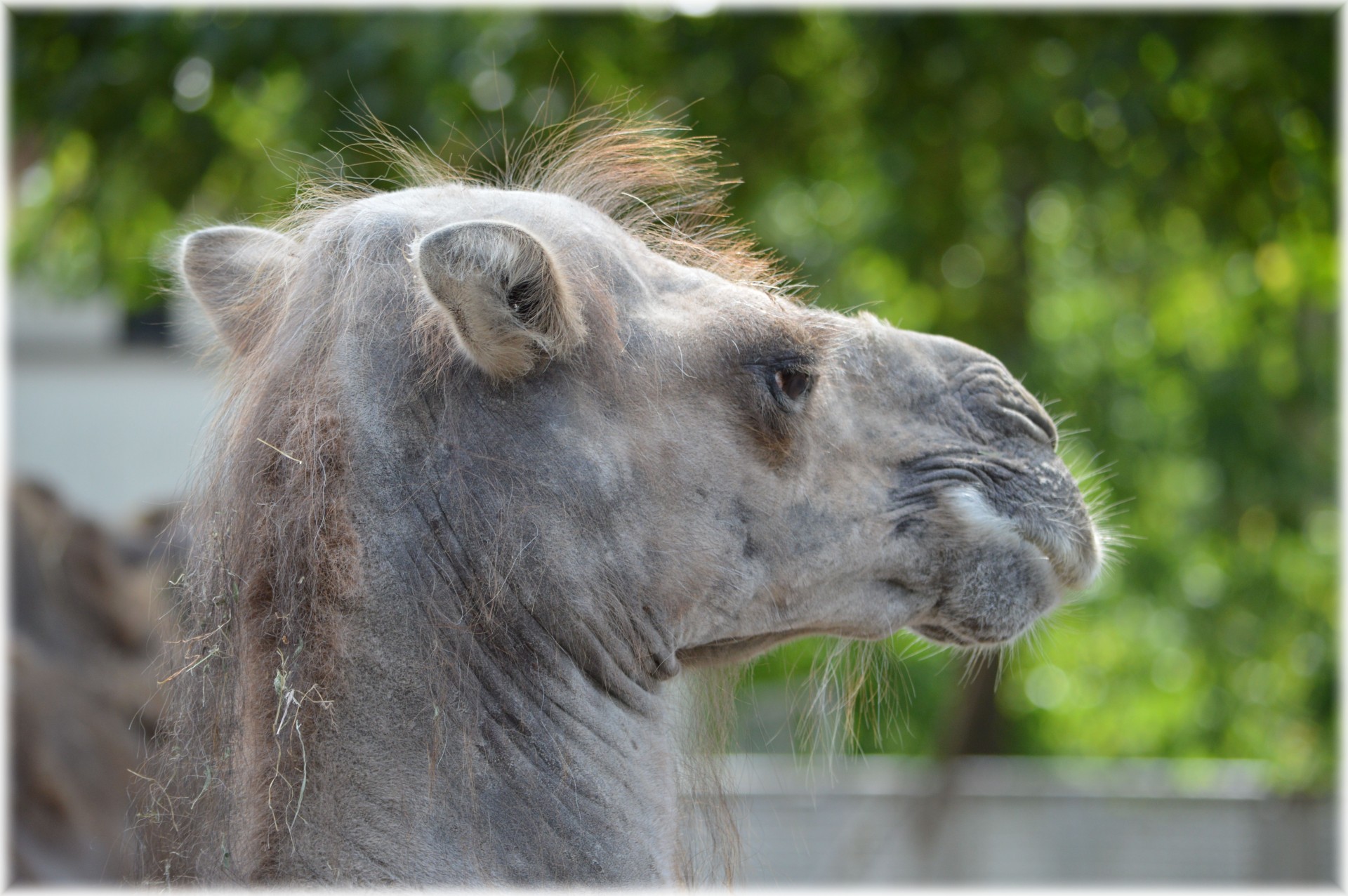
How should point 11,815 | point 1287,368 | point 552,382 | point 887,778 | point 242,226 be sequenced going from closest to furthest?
1. point 552,382
2. point 242,226
3. point 11,815
4. point 1287,368
5. point 887,778

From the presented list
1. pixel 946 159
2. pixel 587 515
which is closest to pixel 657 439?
pixel 587 515

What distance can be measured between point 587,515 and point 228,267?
1.28 metres

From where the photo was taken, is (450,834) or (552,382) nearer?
(450,834)

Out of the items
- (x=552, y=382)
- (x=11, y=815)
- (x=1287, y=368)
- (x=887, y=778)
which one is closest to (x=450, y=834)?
(x=552, y=382)

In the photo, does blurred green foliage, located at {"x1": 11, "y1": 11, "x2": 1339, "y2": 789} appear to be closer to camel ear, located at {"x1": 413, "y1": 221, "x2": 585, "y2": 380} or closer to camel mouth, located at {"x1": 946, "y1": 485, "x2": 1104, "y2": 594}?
camel mouth, located at {"x1": 946, "y1": 485, "x2": 1104, "y2": 594}

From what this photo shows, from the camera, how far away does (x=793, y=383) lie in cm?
274

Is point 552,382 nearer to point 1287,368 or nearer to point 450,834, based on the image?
point 450,834

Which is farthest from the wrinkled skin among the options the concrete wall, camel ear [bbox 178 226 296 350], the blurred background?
the concrete wall

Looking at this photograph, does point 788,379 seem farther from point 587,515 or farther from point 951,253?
point 951,253

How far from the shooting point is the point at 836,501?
277 centimetres

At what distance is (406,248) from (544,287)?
0.38 metres

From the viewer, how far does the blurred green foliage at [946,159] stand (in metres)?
7.07

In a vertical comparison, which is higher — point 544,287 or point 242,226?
point 242,226

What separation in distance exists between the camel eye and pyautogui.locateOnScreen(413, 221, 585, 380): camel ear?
0.45 meters
